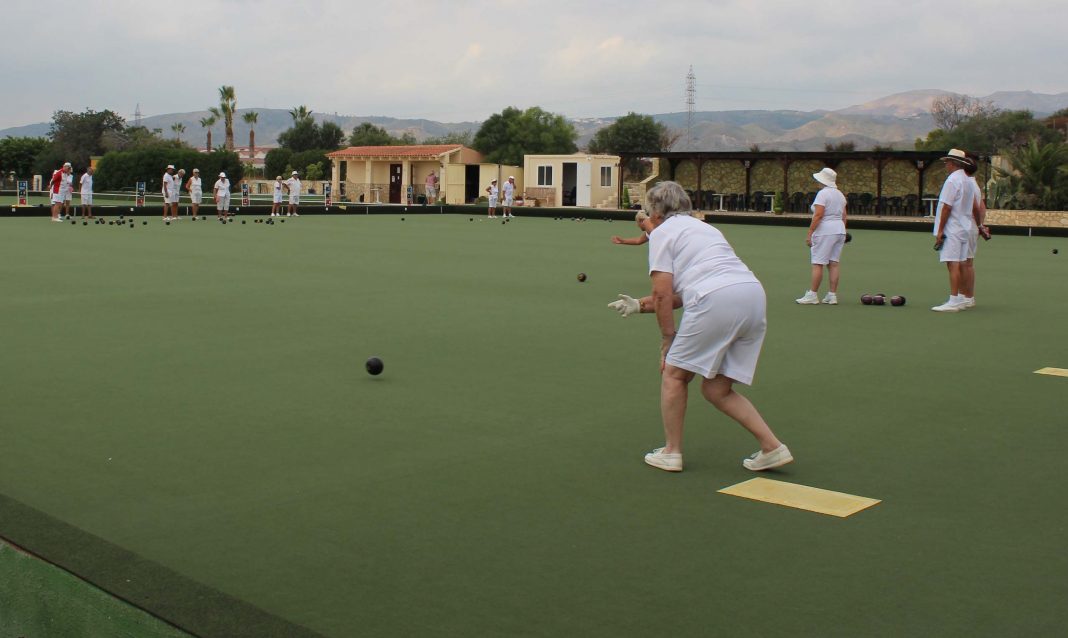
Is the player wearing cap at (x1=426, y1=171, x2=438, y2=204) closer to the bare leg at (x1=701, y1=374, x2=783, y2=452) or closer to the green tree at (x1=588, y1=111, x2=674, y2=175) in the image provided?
the bare leg at (x1=701, y1=374, x2=783, y2=452)

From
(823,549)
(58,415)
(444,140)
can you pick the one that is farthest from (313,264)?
(444,140)

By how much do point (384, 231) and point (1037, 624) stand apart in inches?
1079

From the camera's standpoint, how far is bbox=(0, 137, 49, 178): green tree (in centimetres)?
8162

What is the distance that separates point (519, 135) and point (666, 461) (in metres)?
84.5

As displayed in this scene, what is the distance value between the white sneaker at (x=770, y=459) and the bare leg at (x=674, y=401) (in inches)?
14.6

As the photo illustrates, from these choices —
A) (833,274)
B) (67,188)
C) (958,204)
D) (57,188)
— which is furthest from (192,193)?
(958,204)

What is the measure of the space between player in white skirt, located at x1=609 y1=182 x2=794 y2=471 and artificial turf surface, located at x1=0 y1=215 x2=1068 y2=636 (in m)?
0.35

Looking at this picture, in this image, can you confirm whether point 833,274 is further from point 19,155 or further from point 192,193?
point 19,155

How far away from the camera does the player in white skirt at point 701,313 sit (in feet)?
18.2

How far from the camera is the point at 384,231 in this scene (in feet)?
100

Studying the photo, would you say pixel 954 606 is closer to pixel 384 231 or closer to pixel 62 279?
pixel 62 279

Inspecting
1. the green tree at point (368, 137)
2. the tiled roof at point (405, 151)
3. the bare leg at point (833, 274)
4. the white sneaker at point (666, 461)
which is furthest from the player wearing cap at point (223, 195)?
the green tree at point (368, 137)

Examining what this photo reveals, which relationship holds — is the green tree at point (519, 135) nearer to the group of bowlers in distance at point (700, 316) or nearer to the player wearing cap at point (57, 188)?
the player wearing cap at point (57, 188)

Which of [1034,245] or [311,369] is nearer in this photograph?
[311,369]
